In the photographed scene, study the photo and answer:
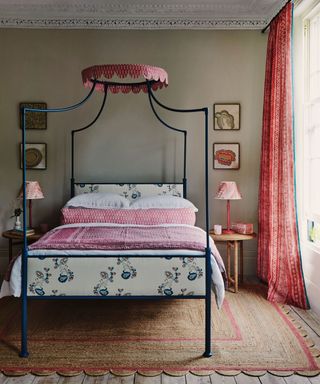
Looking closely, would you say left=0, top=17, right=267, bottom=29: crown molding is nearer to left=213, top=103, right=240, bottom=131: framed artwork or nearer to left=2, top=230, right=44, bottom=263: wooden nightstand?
left=213, top=103, right=240, bottom=131: framed artwork

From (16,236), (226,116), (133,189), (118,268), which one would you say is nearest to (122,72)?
(118,268)

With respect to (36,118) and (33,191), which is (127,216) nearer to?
(33,191)

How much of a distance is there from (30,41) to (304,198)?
3.74 m

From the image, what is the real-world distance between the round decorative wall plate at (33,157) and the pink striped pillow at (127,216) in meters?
0.92

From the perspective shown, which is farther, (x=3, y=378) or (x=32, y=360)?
(x=32, y=360)

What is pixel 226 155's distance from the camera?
4.90 meters

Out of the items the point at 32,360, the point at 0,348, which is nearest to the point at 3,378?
the point at 32,360

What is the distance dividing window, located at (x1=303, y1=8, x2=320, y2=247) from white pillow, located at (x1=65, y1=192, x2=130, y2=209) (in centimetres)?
195

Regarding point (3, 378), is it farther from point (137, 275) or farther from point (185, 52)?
point (185, 52)

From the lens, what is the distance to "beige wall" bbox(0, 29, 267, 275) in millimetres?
4867

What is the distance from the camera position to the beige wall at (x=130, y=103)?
16.0 ft

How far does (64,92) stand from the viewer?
4.89m

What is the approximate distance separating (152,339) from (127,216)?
1.54 m

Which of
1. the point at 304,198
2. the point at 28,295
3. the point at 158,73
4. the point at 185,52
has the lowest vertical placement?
the point at 28,295
